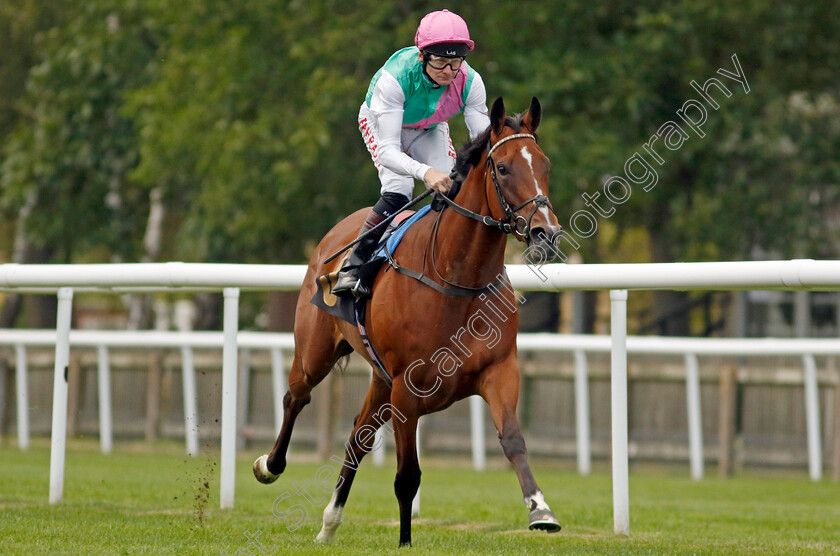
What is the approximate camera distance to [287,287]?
661 cm

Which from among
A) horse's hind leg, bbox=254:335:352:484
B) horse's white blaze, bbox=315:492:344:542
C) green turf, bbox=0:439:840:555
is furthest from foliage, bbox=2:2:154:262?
horse's white blaze, bbox=315:492:344:542

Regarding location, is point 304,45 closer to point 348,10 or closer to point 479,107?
point 348,10

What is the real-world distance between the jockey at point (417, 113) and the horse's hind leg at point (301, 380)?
2.07 feet

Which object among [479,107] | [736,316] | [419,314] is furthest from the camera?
[736,316]

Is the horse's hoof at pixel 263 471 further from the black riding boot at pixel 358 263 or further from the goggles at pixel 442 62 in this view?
the goggles at pixel 442 62

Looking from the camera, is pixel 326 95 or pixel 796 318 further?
pixel 796 318

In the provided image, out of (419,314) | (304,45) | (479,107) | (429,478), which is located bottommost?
(429,478)

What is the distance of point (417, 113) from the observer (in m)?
5.73

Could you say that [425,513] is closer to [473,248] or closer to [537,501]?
[473,248]

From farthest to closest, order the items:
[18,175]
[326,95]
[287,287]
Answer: [18,175] → [326,95] → [287,287]

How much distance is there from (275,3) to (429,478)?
22.8 feet

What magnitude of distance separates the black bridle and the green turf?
1396mm

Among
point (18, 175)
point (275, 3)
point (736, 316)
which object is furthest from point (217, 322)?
point (736, 316)

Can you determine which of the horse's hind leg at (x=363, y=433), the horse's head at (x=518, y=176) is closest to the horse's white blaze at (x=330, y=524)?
the horse's hind leg at (x=363, y=433)
